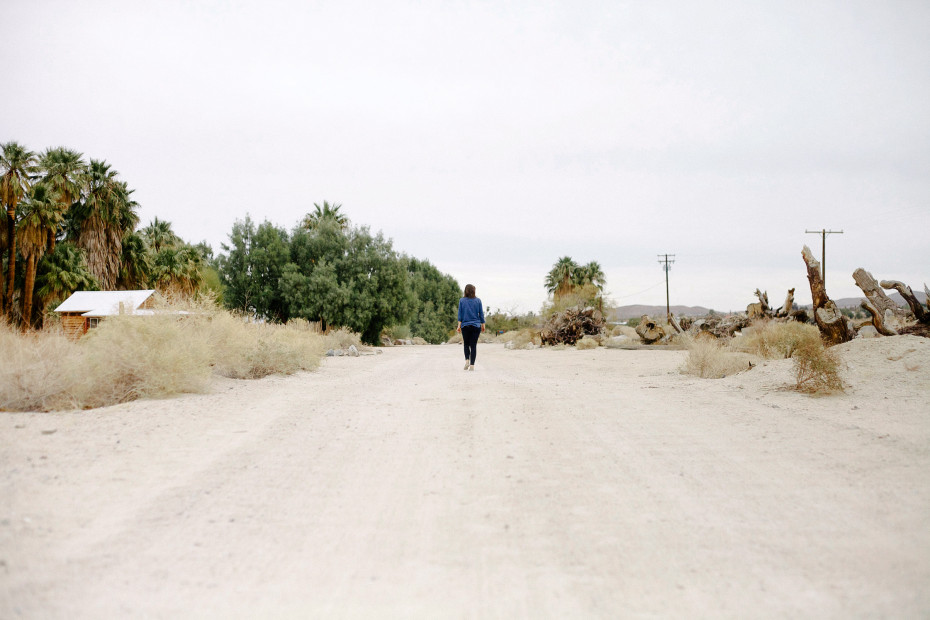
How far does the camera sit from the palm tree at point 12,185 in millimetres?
32875

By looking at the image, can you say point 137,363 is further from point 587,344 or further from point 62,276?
point 62,276

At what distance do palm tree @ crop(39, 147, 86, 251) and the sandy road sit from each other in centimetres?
3507

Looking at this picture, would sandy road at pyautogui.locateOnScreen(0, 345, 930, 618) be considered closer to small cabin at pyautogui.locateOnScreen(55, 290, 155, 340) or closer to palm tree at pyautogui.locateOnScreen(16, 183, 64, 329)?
small cabin at pyautogui.locateOnScreen(55, 290, 155, 340)

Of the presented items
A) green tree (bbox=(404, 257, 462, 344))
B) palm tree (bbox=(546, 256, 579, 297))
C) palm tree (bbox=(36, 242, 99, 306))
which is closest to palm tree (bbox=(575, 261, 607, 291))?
palm tree (bbox=(546, 256, 579, 297))

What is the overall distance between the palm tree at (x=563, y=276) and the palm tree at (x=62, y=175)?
46150mm

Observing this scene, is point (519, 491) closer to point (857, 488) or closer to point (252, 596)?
point (252, 596)

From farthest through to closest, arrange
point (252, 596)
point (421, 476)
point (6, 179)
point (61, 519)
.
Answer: point (6, 179), point (421, 476), point (61, 519), point (252, 596)

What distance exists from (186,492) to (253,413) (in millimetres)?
3110

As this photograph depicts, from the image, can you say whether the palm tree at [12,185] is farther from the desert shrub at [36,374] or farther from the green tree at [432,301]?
the green tree at [432,301]

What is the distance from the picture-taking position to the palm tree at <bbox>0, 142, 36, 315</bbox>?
32.9 m

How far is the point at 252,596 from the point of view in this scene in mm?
2664

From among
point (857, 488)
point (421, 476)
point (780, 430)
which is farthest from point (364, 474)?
point (780, 430)

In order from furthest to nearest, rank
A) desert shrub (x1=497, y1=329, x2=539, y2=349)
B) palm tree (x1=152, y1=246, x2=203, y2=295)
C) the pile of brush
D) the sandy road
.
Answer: palm tree (x1=152, y1=246, x2=203, y2=295), desert shrub (x1=497, y1=329, x2=539, y2=349), the pile of brush, the sandy road

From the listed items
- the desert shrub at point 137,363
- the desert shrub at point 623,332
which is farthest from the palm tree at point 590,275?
the desert shrub at point 137,363
